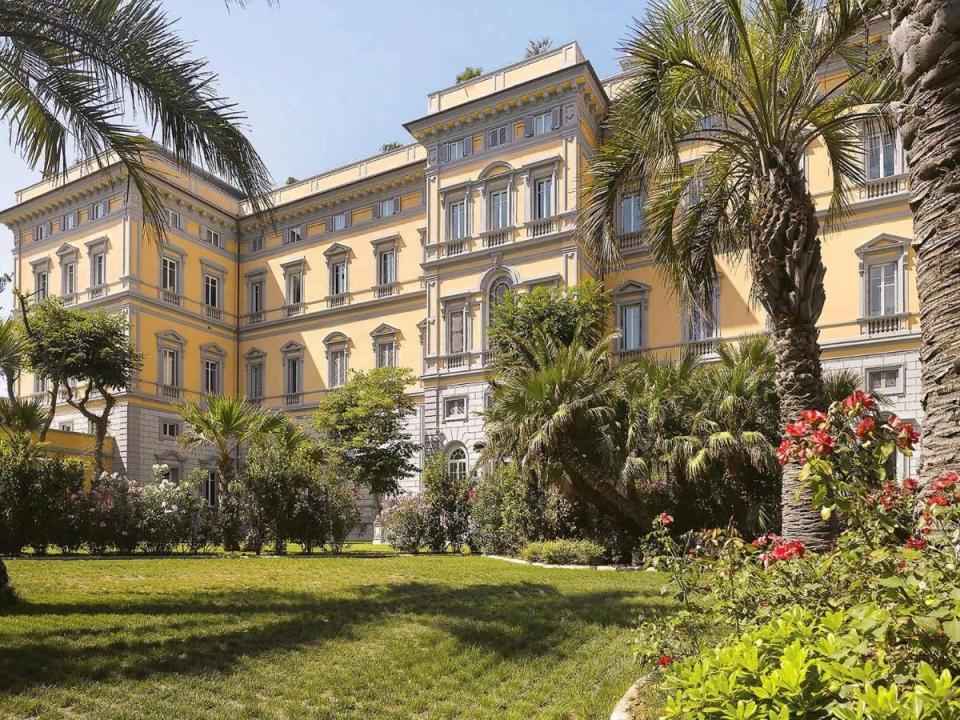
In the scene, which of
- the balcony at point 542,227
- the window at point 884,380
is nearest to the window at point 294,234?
the balcony at point 542,227

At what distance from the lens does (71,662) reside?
5.82 meters

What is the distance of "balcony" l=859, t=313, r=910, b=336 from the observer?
22266mm

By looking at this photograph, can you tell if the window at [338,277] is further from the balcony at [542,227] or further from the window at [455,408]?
the balcony at [542,227]

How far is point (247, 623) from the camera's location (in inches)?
301

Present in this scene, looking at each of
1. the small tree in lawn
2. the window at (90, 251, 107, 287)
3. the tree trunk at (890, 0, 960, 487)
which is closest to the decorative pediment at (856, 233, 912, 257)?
the tree trunk at (890, 0, 960, 487)

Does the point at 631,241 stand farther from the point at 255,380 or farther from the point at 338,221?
the point at 255,380

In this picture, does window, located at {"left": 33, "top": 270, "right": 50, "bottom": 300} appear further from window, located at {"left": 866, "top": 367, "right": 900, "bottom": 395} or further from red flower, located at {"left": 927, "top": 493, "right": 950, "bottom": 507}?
red flower, located at {"left": 927, "top": 493, "right": 950, "bottom": 507}

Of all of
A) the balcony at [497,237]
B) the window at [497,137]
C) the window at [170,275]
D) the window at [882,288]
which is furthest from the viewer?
the window at [170,275]

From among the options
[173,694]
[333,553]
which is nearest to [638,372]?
[333,553]

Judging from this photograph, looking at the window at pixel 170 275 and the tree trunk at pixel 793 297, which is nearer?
the tree trunk at pixel 793 297

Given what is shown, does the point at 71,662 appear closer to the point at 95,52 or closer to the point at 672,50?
the point at 95,52

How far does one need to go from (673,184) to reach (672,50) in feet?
7.90

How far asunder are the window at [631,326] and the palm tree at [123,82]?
2044 centimetres

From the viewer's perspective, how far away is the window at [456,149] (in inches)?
1168
